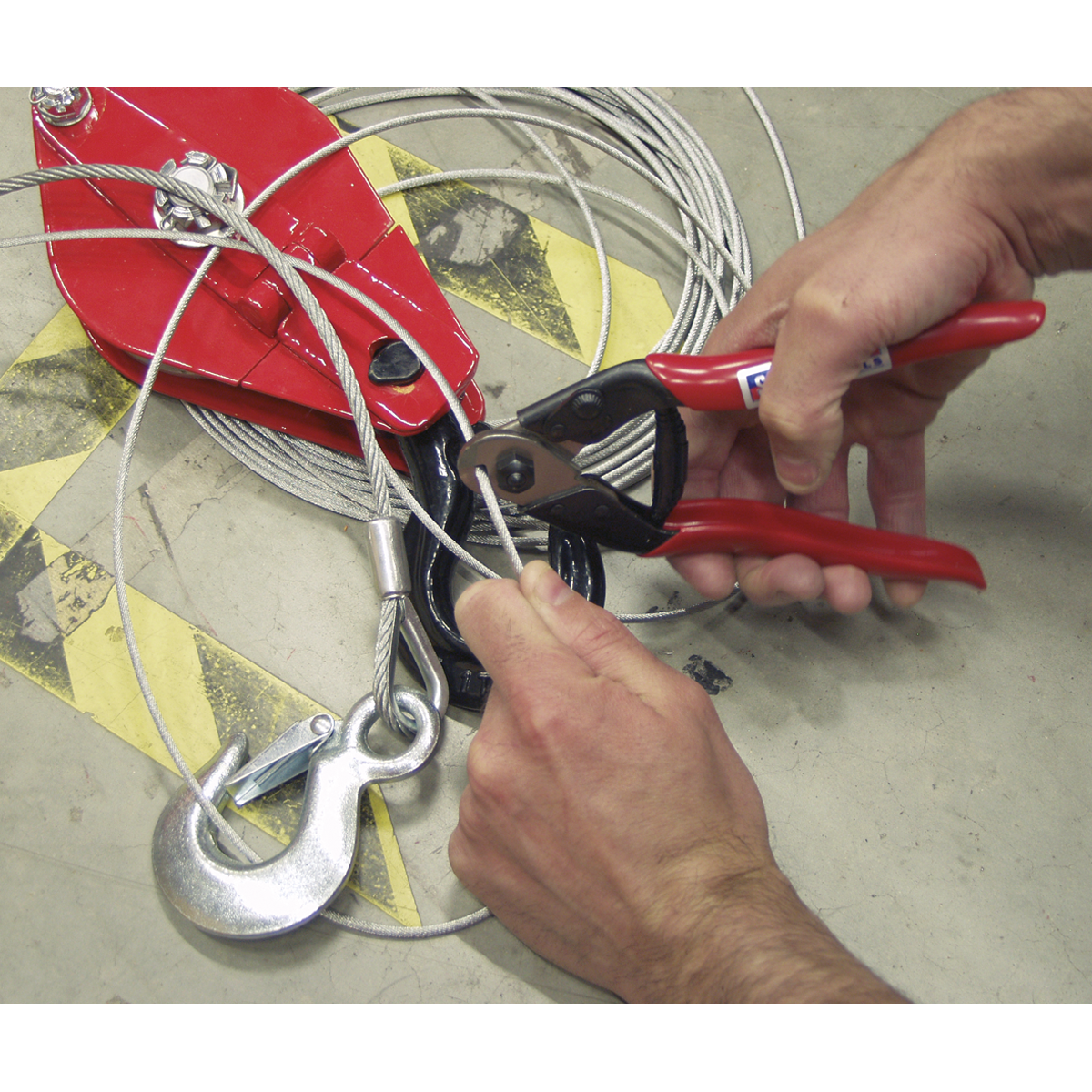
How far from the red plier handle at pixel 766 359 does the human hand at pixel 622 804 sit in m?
0.25

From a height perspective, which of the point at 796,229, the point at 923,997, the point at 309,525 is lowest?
the point at 923,997

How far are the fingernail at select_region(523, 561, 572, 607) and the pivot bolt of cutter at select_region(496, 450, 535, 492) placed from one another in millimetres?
115

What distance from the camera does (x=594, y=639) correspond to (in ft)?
2.80

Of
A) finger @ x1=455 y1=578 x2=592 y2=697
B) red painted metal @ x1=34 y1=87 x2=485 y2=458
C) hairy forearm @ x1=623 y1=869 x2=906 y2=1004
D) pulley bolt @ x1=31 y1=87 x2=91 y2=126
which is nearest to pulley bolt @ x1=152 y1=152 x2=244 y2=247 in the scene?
red painted metal @ x1=34 y1=87 x2=485 y2=458

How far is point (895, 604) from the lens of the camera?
1.16 meters

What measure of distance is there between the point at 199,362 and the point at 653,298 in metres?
0.69

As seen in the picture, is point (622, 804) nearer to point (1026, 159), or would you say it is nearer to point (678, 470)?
point (678, 470)

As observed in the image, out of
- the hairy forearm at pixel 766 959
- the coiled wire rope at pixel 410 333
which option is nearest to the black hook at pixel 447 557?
the coiled wire rope at pixel 410 333

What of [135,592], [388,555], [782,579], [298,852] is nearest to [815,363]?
[782,579]

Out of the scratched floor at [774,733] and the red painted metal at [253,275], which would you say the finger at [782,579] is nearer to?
the scratched floor at [774,733]

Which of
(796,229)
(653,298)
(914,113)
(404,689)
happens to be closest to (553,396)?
(404,689)

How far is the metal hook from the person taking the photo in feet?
3.14

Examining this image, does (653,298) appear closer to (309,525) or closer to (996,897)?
(309,525)

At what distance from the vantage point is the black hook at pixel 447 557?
3.42ft
